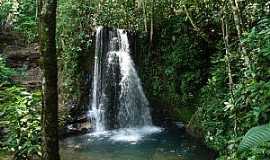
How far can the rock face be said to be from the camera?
46.6 feet

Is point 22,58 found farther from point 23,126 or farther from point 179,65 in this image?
point 23,126

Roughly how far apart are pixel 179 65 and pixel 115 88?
2.44 m

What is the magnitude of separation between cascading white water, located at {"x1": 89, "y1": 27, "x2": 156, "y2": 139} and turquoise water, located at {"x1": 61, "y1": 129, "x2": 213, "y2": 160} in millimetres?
850

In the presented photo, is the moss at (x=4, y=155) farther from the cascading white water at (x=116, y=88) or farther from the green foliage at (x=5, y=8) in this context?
the green foliage at (x=5, y=8)

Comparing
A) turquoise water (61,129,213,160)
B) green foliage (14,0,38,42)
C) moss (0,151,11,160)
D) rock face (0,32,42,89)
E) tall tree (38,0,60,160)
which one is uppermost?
green foliage (14,0,38,42)

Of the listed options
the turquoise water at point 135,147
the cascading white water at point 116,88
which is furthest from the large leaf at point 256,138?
the cascading white water at point 116,88

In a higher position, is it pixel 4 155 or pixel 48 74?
pixel 48 74

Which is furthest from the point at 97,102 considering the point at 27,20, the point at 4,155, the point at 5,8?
the point at 4,155

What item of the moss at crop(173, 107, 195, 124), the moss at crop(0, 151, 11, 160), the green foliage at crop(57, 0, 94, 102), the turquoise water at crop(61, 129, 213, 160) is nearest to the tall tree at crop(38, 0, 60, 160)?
the moss at crop(0, 151, 11, 160)

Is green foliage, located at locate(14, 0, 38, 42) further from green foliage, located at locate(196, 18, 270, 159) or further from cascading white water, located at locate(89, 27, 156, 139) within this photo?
green foliage, located at locate(196, 18, 270, 159)

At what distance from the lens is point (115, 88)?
530 inches

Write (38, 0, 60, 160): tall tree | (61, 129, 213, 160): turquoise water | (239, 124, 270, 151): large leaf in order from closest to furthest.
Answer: (239, 124, 270, 151): large leaf < (38, 0, 60, 160): tall tree < (61, 129, 213, 160): turquoise water

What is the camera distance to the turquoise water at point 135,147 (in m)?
9.89

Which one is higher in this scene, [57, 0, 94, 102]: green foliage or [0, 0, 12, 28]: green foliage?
[0, 0, 12, 28]: green foliage
